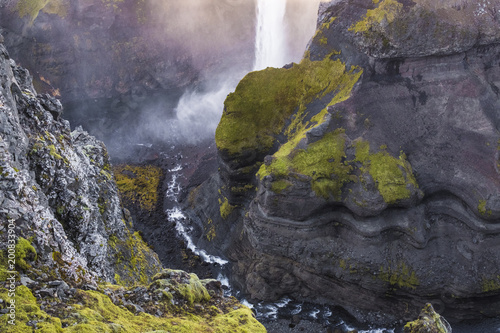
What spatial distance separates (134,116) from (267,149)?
4063 centimetres

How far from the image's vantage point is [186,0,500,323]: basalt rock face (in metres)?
29.2

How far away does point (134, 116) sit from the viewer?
227ft

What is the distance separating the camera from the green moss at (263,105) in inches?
1470

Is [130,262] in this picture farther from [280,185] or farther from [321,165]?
[321,165]

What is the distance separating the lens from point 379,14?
30547 mm

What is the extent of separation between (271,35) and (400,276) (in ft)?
163

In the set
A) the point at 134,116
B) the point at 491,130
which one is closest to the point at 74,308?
the point at 491,130

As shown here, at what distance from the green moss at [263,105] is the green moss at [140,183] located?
58.6 ft

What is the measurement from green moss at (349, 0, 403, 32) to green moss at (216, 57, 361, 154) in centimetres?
619

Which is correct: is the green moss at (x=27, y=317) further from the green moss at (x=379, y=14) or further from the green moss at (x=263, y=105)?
the green moss at (x=379, y=14)

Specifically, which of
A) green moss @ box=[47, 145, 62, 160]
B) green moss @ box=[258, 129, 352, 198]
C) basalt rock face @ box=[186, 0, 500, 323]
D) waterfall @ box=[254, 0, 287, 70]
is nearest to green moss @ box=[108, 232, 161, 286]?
green moss @ box=[47, 145, 62, 160]

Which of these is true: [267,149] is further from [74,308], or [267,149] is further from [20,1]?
[20,1]

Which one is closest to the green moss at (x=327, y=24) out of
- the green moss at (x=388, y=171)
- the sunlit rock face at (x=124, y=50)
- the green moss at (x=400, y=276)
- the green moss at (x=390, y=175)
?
the green moss at (x=388, y=171)

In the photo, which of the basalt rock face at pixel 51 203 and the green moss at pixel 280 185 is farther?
the green moss at pixel 280 185
